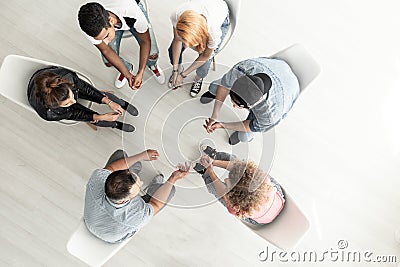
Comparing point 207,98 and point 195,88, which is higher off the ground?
point 207,98

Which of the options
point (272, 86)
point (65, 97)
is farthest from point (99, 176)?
point (272, 86)

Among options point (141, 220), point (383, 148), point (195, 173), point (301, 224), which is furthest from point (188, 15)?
point (383, 148)

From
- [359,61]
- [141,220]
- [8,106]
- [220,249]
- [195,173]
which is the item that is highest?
[359,61]

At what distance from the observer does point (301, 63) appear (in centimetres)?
270

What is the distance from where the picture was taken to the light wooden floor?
319 centimetres

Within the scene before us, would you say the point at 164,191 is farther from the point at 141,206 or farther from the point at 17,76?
the point at 17,76

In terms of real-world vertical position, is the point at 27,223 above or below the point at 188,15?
below

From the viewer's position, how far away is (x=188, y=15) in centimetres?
243

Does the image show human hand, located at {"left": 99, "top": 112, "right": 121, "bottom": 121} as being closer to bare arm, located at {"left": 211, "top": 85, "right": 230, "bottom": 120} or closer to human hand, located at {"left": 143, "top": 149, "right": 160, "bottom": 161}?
human hand, located at {"left": 143, "top": 149, "right": 160, "bottom": 161}

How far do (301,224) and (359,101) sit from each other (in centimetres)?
129

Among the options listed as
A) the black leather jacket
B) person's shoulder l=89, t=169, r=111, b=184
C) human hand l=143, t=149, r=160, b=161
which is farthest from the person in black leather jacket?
person's shoulder l=89, t=169, r=111, b=184

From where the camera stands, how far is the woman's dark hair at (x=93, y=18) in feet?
7.88

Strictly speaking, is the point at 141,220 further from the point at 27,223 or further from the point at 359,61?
the point at 359,61

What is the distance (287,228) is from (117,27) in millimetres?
1553
